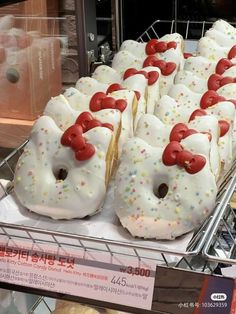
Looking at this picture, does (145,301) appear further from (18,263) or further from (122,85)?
(122,85)

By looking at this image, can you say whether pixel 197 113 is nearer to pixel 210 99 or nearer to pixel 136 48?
pixel 210 99

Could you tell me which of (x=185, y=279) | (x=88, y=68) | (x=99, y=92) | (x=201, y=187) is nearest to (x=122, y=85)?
(x=99, y=92)

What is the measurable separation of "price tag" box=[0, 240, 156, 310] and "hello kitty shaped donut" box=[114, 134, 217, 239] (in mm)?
81

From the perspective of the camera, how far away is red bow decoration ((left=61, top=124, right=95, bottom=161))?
2.93 ft

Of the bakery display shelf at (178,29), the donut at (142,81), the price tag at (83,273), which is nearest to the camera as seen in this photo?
the price tag at (83,273)

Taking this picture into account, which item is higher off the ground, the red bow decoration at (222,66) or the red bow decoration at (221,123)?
the red bow decoration at (222,66)

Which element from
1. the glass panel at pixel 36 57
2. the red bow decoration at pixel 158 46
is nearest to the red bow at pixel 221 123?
the red bow decoration at pixel 158 46

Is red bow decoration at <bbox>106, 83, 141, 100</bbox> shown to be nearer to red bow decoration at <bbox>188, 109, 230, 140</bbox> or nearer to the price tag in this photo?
red bow decoration at <bbox>188, 109, 230, 140</bbox>

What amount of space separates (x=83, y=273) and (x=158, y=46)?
0.63m

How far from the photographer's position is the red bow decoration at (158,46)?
1.27m

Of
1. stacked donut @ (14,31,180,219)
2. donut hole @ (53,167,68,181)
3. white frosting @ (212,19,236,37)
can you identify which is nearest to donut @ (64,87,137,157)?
stacked donut @ (14,31,180,219)

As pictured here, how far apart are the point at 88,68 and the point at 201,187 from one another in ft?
1.88

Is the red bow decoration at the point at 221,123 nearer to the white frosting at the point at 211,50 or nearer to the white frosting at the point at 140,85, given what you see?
the white frosting at the point at 140,85

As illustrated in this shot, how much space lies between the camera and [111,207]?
948 millimetres
